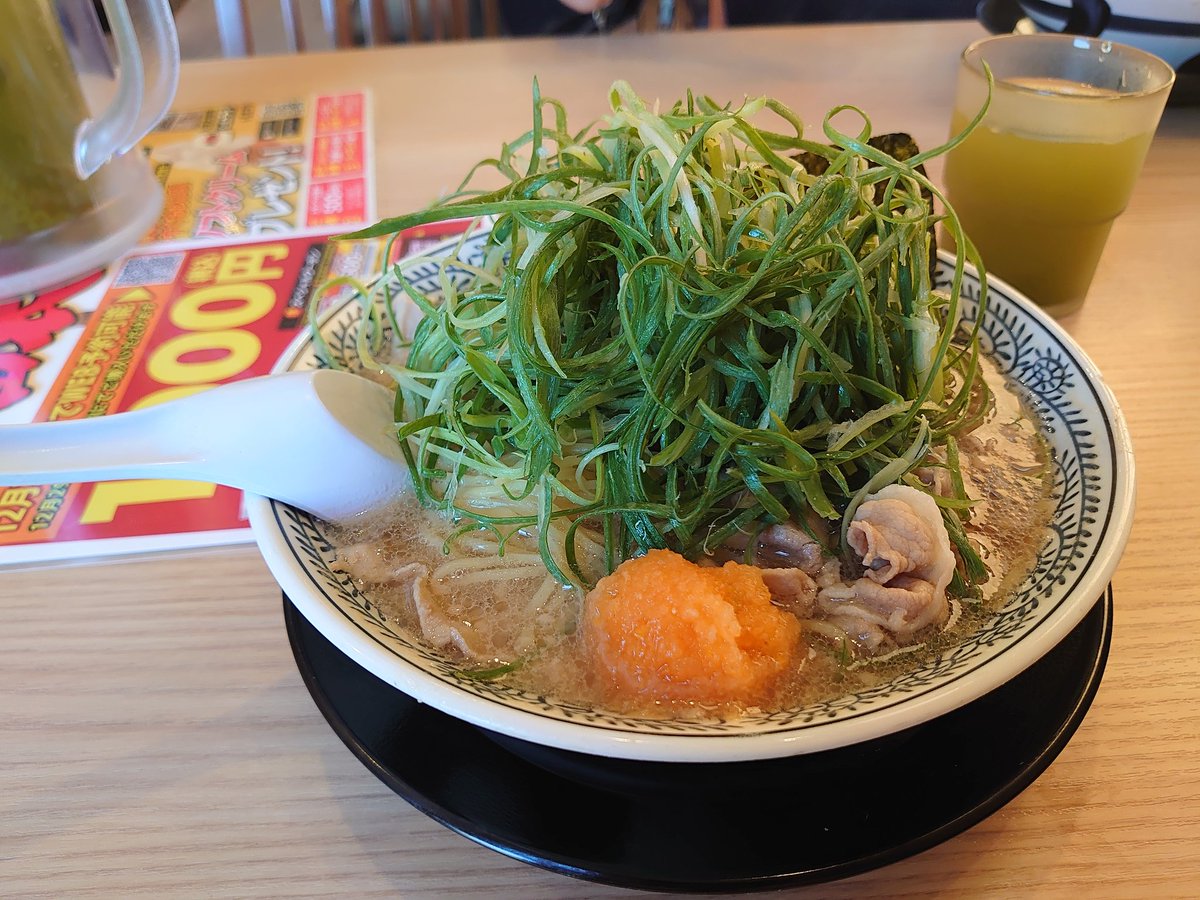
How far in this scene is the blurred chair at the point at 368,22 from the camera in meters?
2.56

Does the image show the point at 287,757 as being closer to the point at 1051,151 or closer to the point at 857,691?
the point at 857,691

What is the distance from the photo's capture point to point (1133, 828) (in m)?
0.74

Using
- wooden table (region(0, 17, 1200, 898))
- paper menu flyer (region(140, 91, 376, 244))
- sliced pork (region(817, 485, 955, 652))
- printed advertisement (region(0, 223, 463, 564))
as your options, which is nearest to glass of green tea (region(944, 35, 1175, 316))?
wooden table (region(0, 17, 1200, 898))

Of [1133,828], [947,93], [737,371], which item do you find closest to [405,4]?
[947,93]

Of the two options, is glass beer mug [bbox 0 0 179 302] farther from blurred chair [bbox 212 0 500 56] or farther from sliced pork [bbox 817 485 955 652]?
sliced pork [bbox 817 485 955 652]

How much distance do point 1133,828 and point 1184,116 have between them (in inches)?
74.2

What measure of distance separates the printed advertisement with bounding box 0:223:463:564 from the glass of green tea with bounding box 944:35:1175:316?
0.93m

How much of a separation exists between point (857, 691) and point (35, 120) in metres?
1.55

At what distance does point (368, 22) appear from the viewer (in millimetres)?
2699

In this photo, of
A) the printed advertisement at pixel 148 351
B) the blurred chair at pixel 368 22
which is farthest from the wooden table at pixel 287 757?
the blurred chair at pixel 368 22

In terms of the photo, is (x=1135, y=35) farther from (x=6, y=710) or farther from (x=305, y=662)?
(x=6, y=710)

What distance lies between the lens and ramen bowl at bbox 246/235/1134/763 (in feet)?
2.02

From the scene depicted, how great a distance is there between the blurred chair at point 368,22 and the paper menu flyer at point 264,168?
0.62 m

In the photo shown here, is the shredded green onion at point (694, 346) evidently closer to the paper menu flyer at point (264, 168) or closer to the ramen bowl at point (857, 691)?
the ramen bowl at point (857, 691)
